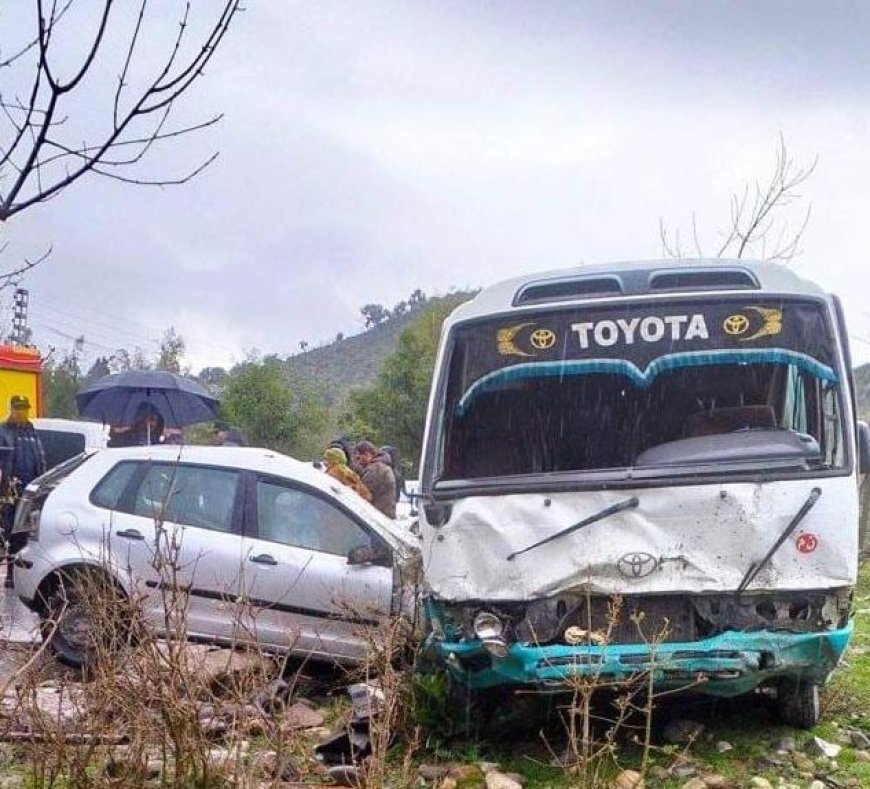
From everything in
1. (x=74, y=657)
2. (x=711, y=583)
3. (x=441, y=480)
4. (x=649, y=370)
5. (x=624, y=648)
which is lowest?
(x=74, y=657)

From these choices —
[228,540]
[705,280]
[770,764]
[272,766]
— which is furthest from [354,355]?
[272,766]

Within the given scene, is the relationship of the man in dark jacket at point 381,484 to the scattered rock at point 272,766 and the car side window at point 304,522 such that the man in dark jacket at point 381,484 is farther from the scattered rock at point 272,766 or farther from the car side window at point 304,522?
the scattered rock at point 272,766

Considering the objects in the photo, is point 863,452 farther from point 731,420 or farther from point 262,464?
point 262,464

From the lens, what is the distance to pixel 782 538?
4.75 meters

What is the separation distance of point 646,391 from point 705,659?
6.65ft

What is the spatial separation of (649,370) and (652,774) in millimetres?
2071

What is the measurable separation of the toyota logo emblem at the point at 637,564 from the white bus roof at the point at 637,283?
1451 millimetres

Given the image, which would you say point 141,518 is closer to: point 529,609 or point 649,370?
point 529,609

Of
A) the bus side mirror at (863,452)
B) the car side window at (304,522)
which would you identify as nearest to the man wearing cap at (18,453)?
the car side window at (304,522)

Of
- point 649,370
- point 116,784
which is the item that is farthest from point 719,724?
point 116,784

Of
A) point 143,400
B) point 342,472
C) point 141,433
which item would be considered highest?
point 143,400

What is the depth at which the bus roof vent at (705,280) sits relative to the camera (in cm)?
543

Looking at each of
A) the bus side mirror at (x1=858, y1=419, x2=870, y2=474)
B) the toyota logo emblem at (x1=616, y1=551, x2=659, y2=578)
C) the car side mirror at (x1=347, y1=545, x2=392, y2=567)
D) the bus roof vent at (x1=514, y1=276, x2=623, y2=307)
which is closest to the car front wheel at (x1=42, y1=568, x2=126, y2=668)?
the car side mirror at (x1=347, y1=545, x2=392, y2=567)

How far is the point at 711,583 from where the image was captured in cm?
482
